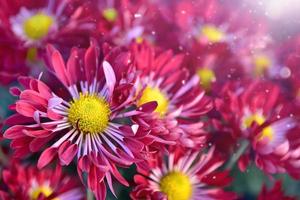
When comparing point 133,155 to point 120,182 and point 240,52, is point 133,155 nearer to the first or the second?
point 120,182

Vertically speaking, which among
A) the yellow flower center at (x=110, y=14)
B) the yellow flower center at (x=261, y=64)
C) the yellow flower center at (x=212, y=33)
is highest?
the yellow flower center at (x=110, y=14)

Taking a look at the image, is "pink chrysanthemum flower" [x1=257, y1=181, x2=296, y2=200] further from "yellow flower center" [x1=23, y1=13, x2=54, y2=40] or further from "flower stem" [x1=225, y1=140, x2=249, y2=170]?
"yellow flower center" [x1=23, y1=13, x2=54, y2=40]

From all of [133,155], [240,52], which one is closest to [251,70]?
[240,52]

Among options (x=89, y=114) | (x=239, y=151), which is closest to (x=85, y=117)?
(x=89, y=114)

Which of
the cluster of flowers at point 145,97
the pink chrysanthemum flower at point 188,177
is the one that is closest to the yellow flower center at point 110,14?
the cluster of flowers at point 145,97

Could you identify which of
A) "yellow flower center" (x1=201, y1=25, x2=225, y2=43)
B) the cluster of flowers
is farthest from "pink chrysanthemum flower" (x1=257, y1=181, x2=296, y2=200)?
"yellow flower center" (x1=201, y1=25, x2=225, y2=43)

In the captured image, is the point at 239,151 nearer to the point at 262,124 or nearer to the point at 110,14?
the point at 262,124

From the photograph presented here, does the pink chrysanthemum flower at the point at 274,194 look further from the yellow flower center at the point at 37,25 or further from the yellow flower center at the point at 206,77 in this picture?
the yellow flower center at the point at 37,25
